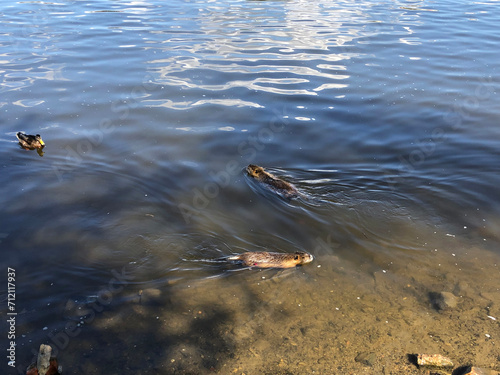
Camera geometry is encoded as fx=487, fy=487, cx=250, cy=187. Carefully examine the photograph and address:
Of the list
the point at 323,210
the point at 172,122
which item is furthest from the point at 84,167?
the point at 323,210

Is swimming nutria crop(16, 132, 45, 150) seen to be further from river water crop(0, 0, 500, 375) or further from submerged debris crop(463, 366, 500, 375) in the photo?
submerged debris crop(463, 366, 500, 375)

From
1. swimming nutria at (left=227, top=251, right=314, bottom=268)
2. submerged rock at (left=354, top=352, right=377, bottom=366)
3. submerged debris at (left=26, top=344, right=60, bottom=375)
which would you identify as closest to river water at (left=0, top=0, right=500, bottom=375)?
submerged rock at (left=354, top=352, right=377, bottom=366)

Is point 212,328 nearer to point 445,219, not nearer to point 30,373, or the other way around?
point 30,373

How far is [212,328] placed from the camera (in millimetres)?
5816

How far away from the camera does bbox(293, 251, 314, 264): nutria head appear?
6.82 metres

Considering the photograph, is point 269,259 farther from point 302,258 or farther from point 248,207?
point 248,207

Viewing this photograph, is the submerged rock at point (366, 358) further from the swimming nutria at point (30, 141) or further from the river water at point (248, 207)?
the swimming nutria at point (30, 141)

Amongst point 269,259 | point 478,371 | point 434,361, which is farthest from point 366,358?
point 269,259

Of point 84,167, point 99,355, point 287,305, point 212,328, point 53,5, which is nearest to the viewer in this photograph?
point 99,355

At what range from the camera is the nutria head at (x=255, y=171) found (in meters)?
8.76

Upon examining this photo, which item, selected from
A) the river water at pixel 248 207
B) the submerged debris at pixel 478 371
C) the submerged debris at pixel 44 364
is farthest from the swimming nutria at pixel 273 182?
the submerged debris at pixel 44 364

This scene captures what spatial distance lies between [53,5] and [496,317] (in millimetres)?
24244

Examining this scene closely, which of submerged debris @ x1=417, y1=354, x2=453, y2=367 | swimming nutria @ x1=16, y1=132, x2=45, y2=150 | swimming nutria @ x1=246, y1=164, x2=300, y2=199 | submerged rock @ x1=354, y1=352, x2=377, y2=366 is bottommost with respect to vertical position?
submerged rock @ x1=354, y1=352, x2=377, y2=366

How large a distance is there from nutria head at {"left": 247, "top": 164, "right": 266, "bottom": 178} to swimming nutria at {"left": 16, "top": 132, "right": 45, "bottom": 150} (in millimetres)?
4260
